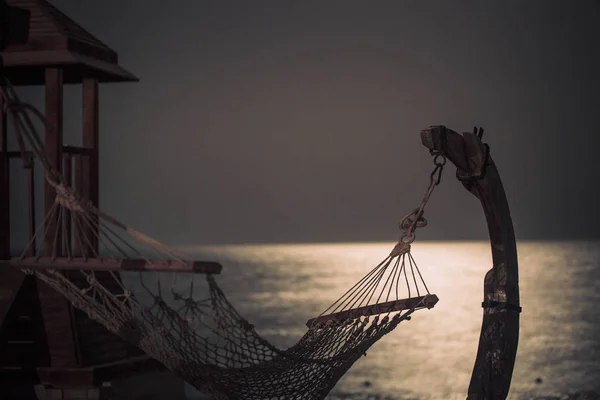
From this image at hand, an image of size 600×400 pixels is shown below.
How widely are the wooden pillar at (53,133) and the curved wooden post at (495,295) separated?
273 cm

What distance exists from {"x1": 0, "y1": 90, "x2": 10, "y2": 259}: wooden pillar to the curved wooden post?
319cm

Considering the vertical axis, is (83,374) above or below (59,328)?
below

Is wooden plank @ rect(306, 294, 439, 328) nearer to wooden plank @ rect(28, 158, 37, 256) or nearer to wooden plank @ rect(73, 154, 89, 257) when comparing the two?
wooden plank @ rect(73, 154, 89, 257)

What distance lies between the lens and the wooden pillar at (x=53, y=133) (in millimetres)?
6156

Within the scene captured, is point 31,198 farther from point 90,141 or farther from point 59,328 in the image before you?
point 59,328

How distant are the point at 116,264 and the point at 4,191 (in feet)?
5.45

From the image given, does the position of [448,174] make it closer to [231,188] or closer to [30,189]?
[231,188]

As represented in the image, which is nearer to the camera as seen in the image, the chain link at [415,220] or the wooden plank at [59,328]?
the chain link at [415,220]

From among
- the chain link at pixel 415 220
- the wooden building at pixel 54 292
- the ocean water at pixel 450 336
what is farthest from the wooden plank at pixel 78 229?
the ocean water at pixel 450 336

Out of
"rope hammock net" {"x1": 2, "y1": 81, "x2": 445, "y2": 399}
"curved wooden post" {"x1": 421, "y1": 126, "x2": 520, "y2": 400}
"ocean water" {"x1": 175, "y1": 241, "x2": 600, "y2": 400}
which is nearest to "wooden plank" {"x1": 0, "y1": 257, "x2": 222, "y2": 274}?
"rope hammock net" {"x1": 2, "y1": 81, "x2": 445, "y2": 399}

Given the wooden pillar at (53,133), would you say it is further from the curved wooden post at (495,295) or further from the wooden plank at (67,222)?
the curved wooden post at (495,295)

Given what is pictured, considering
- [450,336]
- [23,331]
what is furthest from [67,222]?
[450,336]

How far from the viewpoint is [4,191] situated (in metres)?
6.43

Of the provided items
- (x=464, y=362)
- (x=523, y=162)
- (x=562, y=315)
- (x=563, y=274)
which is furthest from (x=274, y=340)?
(x=523, y=162)
